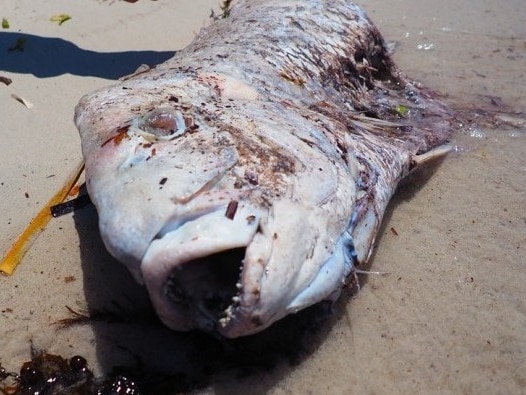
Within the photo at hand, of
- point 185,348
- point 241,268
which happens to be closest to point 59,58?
point 185,348

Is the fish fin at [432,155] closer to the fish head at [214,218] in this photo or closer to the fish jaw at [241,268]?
the fish head at [214,218]

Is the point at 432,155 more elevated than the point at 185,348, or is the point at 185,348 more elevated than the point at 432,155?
the point at 185,348

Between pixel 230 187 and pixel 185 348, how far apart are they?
0.85 metres

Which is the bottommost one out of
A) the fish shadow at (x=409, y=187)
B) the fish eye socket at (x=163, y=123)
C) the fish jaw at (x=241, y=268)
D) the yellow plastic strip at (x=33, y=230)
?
the fish shadow at (x=409, y=187)

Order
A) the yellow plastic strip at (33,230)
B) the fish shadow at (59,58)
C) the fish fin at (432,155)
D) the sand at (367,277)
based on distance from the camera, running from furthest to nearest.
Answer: the fish shadow at (59,58), the fish fin at (432,155), the yellow plastic strip at (33,230), the sand at (367,277)

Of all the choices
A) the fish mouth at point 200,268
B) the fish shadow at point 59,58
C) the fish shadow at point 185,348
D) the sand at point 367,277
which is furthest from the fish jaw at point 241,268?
the fish shadow at point 59,58

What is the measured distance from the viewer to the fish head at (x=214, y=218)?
88.0 inches

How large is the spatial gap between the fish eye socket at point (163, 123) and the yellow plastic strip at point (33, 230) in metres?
1.12

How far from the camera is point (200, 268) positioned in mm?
2375

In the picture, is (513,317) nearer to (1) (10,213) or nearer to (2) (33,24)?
(1) (10,213)

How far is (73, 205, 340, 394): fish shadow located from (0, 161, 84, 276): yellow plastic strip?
458mm

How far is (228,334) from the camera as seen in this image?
2.33 meters

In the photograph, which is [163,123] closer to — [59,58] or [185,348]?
[185,348]

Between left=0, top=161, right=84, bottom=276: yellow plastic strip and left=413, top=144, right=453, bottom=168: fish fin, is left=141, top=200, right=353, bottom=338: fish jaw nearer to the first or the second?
left=0, top=161, right=84, bottom=276: yellow plastic strip
